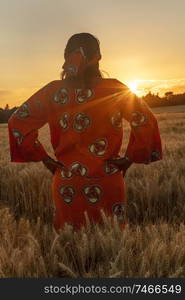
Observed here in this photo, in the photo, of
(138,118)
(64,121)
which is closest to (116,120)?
(138,118)

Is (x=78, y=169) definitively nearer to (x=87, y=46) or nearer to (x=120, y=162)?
Result: (x=120, y=162)

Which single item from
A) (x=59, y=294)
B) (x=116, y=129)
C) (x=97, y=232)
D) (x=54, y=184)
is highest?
(x=116, y=129)

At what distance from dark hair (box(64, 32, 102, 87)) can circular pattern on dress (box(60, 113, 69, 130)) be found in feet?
0.62

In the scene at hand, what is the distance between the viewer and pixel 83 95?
2621 millimetres

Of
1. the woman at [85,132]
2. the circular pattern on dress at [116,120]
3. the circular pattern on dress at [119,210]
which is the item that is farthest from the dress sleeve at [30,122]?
the circular pattern on dress at [119,210]

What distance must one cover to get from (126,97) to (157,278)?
102 cm

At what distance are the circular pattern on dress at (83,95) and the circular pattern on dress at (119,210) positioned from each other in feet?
1.90

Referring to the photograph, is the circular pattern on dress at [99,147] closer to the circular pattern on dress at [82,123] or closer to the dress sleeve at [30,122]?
the circular pattern on dress at [82,123]

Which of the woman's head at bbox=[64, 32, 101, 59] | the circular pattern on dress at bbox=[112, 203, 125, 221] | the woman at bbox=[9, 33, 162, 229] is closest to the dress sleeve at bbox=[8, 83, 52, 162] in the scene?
the woman at bbox=[9, 33, 162, 229]

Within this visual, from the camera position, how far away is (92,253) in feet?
7.21

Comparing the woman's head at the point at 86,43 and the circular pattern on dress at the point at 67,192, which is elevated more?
the woman's head at the point at 86,43

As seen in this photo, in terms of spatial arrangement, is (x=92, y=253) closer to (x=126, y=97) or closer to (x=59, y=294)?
(x=59, y=294)

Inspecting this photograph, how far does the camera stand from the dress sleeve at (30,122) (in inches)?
107

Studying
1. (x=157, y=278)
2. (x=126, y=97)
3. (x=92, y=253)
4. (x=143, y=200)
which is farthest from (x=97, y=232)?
(x=143, y=200)
